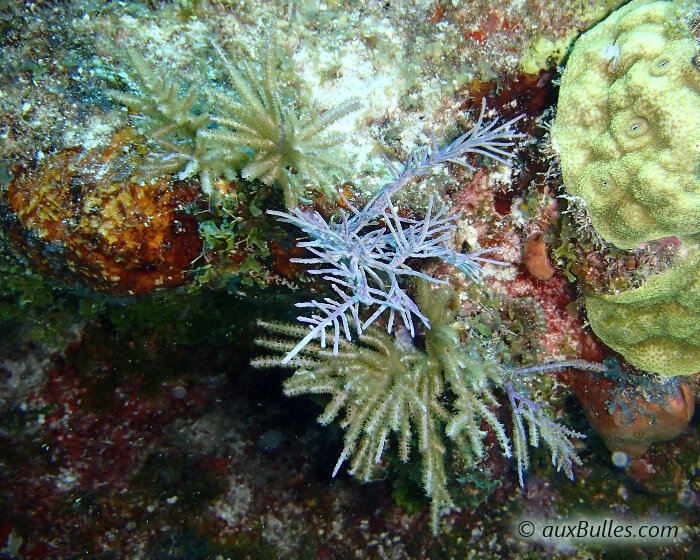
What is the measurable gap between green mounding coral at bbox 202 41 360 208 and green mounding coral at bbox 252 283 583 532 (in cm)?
111

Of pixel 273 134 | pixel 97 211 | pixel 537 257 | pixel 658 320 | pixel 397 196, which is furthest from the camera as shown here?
pixel 537 257

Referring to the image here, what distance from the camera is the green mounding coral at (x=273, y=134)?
7.22 ft

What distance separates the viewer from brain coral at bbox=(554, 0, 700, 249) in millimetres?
2188

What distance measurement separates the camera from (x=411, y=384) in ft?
10.1

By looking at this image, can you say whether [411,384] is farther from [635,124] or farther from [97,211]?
[97,211]

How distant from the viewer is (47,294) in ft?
13.3

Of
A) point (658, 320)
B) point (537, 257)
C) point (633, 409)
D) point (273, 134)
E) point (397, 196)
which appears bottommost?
point (633, 409)

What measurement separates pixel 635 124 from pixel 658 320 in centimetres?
142

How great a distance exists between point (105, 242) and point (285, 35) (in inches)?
65.9

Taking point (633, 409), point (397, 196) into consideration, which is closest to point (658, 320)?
point (633, 409)

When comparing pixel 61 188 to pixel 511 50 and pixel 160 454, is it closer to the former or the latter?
pixel 511 50

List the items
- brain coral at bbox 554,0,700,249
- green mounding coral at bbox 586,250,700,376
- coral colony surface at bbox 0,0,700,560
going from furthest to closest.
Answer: green mounding coral at bbox 586,250,700,376 < coral colony surface at bbox 0,0,700,560 < brain coral at bbox 554,0,700,249

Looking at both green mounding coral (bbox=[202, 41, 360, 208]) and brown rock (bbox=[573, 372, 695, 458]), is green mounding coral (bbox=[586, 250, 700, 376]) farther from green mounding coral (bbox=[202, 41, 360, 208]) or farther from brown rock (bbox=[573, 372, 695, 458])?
green mounding coral (bbox=[202, 41, 360, 208])

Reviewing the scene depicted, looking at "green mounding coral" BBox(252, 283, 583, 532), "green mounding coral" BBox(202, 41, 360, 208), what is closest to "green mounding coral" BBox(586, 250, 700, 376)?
"green mounding coral" BBox(252, 283, 583, 532)
